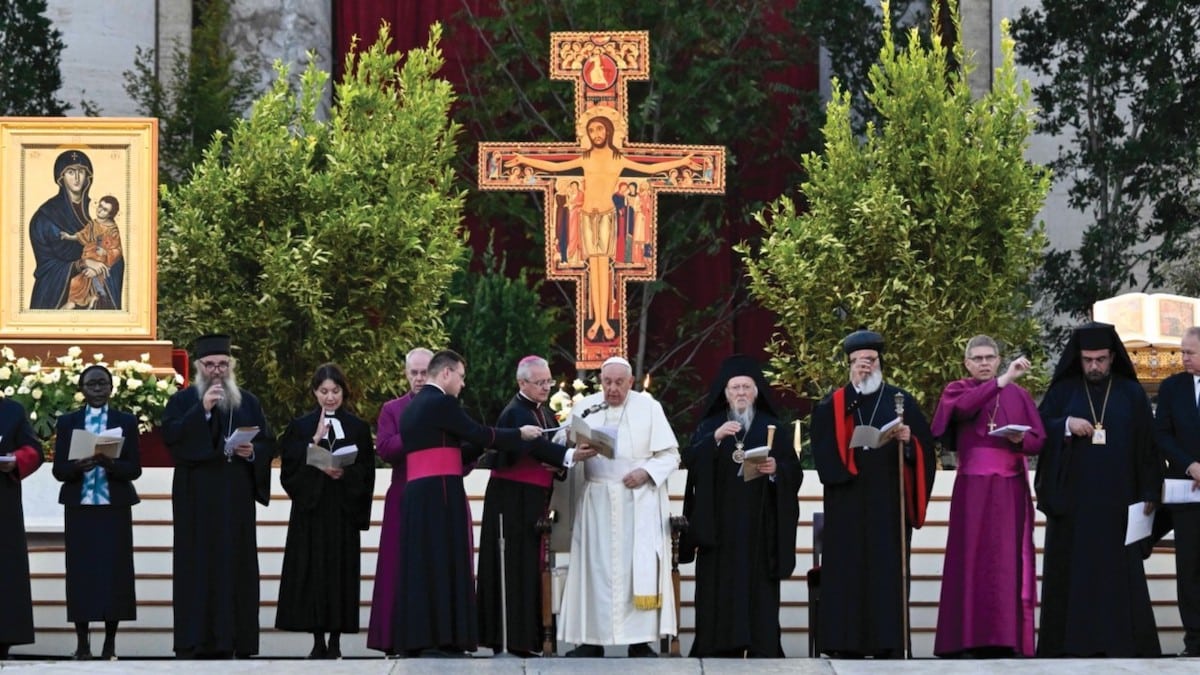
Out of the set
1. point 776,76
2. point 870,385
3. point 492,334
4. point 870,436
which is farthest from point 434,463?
point 776,76

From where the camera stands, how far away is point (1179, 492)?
1112 cm

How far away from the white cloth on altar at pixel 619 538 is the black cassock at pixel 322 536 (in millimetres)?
1214

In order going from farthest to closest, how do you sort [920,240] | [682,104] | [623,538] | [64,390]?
[682,104]
[920,240]
[64,390]
[623,538]

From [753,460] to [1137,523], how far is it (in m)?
1.91

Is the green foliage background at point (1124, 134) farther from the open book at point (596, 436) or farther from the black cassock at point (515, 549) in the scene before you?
the open book at point (596, 436)

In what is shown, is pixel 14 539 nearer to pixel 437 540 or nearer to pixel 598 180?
pixel 437 540

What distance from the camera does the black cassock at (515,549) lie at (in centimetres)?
1137

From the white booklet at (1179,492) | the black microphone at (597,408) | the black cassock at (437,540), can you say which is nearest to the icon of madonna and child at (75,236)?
the black cassock at (437,540)

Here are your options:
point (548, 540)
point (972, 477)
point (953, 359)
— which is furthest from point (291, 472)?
point (953, 359)

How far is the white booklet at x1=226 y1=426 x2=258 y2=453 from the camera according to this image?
1123 centimetres

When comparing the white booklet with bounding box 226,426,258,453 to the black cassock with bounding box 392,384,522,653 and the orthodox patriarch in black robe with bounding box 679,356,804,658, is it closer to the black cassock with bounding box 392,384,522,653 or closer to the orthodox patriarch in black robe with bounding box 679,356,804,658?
the black cassock with bounding box 392,384,522,653

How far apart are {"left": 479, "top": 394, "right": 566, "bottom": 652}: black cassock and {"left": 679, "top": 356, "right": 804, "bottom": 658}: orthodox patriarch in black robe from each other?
77cm

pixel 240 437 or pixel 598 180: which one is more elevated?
pixel 598 180

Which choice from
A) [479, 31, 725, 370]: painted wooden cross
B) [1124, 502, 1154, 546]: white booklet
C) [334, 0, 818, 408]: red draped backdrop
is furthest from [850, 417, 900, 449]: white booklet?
[334, 0, 818, 408]: red draped backdrop
